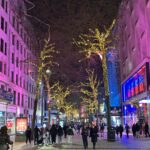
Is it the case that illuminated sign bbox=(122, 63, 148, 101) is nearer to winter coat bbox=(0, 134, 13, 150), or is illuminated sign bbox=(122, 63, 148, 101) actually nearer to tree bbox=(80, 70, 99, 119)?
tree bbox=(80, 70, 99, 119)

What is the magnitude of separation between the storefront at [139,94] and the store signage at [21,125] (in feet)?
49.5

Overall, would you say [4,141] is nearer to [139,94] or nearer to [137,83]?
[139,94]

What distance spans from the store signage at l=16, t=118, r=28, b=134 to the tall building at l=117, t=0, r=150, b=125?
49.8ft

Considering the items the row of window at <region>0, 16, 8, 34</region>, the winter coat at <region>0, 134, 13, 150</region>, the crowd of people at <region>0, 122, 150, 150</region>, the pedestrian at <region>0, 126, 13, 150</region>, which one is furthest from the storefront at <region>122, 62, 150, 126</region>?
the winter coat at <region>0, 134, 13, 150</region>

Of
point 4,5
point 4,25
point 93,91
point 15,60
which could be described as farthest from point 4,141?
point 93,91

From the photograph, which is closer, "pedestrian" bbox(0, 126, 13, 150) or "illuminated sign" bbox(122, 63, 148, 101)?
"pedestrian" bbox(0, 126, 13, 150)

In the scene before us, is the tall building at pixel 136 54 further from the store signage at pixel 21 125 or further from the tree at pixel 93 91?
the store signage at pixel 21 125

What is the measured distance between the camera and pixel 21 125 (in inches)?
1319

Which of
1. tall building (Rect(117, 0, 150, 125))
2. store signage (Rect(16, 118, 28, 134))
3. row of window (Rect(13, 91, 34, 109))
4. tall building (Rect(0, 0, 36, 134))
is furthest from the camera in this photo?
row of window (Rect(13, 91, 34, 109))

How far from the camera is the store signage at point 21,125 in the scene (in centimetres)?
3316

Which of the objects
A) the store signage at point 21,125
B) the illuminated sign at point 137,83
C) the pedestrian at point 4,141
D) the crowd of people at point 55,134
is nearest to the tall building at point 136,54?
the illuminated sign at point 137,83

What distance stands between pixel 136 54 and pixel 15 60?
21.8 meters

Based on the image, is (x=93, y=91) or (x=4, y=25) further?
(x=93, y=91)

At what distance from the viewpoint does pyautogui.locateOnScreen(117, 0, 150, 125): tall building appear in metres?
43.0
